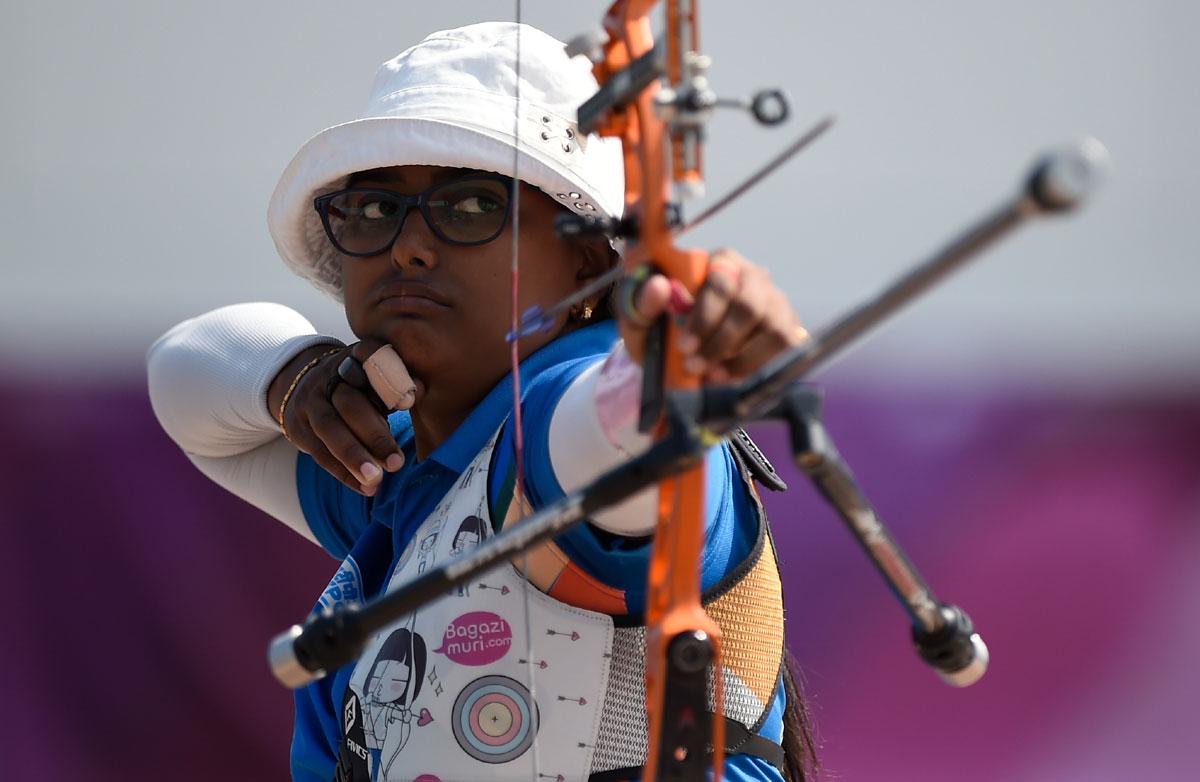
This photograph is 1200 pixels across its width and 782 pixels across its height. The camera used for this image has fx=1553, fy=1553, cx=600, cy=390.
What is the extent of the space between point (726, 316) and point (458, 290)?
55cm

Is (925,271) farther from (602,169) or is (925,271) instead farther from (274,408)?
(274,408)

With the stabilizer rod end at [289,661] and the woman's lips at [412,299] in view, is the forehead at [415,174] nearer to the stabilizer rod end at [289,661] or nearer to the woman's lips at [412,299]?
the woman's lips at [412,299]

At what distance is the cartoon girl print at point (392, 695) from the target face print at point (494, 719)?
0.05 meters

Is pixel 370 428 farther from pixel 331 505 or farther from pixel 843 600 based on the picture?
pixel 843 600

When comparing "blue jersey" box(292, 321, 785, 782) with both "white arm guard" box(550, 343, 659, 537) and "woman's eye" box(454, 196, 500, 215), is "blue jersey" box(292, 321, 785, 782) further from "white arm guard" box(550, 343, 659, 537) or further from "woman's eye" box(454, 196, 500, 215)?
"woman's eye" box(454, 196, 500, 215)

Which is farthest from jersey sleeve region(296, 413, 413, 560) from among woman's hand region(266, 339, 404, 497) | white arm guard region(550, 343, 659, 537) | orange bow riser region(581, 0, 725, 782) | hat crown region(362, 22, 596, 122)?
orange bow riser region(581, 0, 725, 782)

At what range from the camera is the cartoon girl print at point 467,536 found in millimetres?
1198

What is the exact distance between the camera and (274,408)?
164cm

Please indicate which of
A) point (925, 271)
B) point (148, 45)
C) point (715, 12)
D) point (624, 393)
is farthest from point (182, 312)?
point (925, 271)

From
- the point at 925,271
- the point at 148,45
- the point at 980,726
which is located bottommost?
the point at 925,271

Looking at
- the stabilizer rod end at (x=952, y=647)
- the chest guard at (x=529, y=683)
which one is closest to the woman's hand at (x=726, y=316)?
the stabilizer rod end at (x=952, y=647)

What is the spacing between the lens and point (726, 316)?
0.84m

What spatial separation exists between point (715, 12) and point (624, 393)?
1.88m

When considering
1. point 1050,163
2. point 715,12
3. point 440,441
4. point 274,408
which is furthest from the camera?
point 715,12
